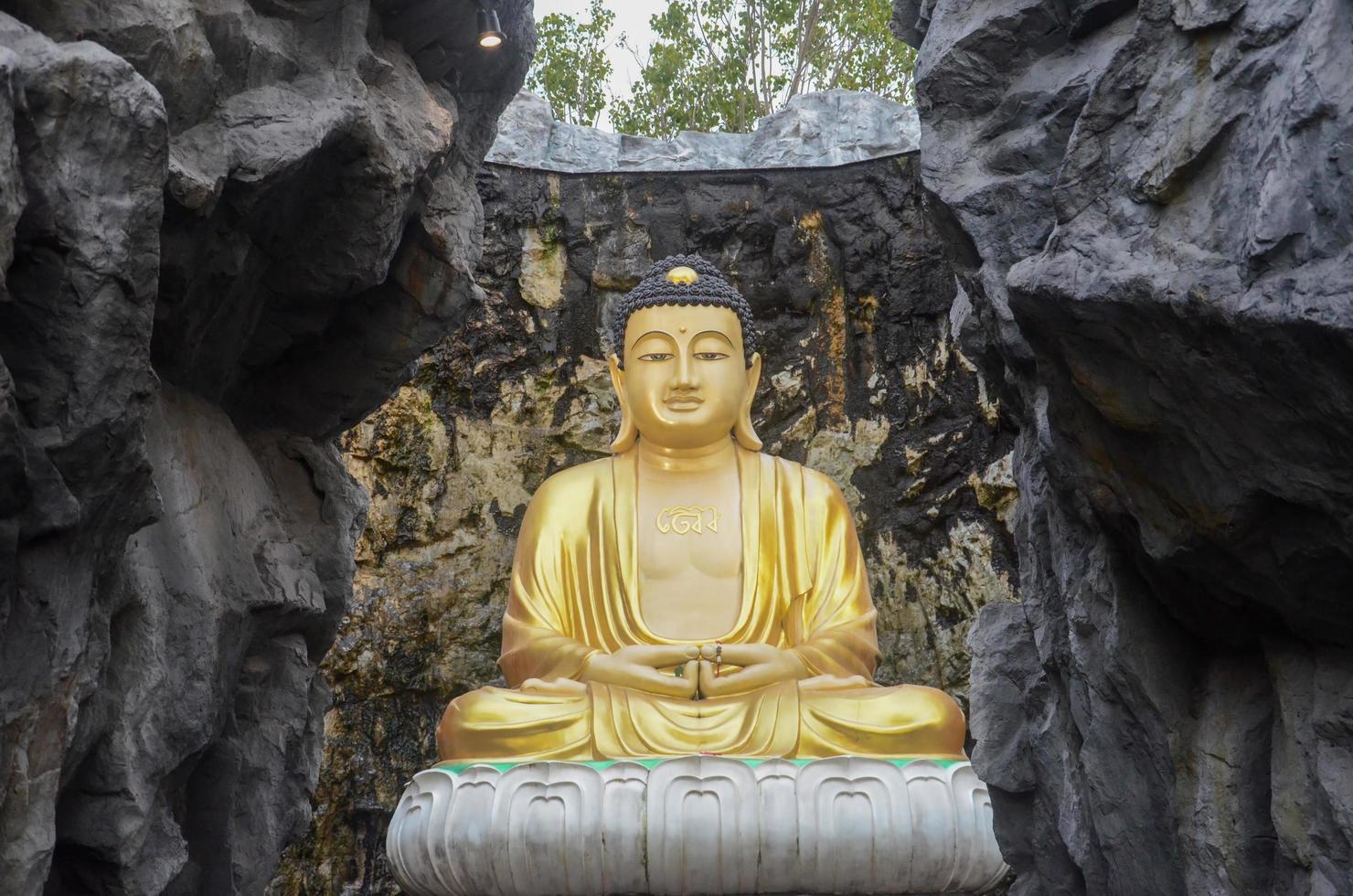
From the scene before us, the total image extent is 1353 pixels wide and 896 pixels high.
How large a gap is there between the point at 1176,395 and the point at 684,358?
11.1 ft

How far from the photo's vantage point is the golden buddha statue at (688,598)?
5719 mm

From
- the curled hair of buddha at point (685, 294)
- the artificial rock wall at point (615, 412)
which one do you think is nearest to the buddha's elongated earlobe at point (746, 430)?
the curled hair of buddha at point (685, 294)

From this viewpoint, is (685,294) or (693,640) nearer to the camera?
(693,640)

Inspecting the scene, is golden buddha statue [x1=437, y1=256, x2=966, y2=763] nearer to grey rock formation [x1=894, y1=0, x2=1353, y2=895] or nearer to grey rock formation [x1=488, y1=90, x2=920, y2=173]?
grey rock formation [x1=894, y1=0, x2=1353, y2=895]

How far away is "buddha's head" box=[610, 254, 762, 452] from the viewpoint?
6801 mm

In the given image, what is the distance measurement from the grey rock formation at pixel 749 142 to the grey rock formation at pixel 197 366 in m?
3.66

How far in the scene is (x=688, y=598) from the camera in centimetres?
654

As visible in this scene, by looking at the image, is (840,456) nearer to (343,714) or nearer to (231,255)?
(343,714)

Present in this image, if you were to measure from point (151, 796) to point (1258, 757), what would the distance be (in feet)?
10.7

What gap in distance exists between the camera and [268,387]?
629 centimetres

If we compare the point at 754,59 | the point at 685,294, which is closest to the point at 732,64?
the point at 754,59

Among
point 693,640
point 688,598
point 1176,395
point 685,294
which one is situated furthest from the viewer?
point 685,294

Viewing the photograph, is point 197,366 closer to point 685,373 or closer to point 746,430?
point 685,373

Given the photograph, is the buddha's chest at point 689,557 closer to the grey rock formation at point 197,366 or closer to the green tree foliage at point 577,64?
the grey rock formation at point 197,366
